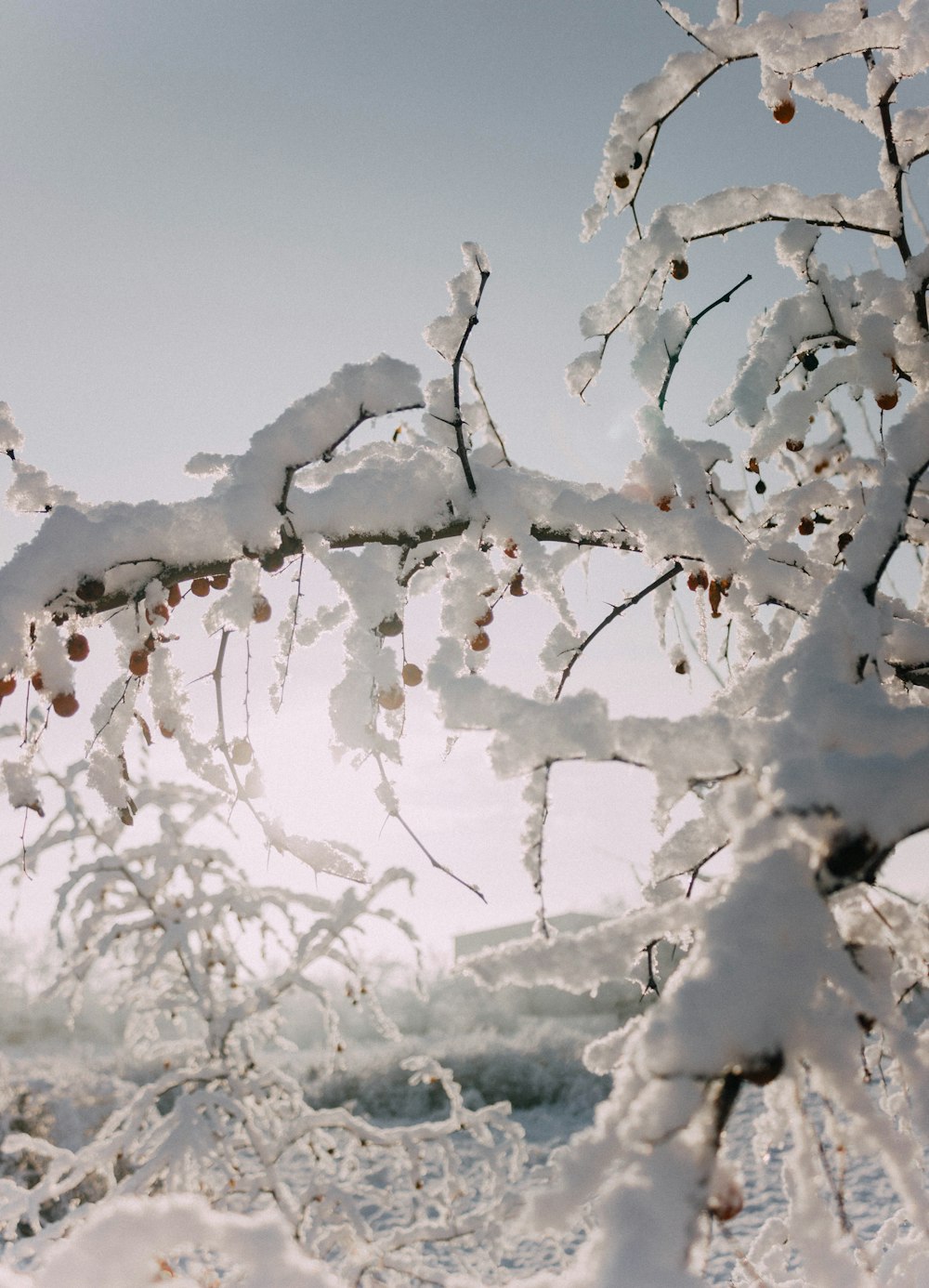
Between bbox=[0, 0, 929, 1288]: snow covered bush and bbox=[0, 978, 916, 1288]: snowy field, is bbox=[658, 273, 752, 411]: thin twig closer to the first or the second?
bbox=[0, 0, 929, 1288]: snow covered bush

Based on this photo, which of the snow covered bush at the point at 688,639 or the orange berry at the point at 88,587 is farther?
the orange berry at the point at 88,587

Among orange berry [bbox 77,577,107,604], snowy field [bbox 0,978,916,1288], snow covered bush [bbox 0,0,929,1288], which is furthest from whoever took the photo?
snowy field [bbox 0,978,916,1288]

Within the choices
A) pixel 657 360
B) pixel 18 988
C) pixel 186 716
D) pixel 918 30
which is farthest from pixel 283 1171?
pixel 18 988

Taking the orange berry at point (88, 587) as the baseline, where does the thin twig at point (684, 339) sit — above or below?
above

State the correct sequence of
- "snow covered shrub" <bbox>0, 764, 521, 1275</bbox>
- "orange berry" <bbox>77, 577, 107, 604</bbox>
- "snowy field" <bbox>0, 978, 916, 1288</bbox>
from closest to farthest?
"orange berry" <bbox>77, 577, 107, 604</bbox> < "snow covered shrub" <bbox>0, 764, 521, 1275</bbox> < "snowy field" <bbox>0, 978, 916, 1288</bbox>

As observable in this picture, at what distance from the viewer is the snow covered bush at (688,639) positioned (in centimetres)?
78

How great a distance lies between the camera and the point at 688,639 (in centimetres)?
281

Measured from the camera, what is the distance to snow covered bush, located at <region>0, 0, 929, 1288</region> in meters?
0.78

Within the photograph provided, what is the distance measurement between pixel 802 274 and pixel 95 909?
4538 mm

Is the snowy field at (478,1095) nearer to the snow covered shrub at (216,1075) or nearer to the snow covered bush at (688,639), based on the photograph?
the snow covered shrub at (216,1075)

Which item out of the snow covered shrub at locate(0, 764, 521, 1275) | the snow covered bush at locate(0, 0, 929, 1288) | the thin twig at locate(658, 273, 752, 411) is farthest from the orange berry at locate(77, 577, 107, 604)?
the snow covered shrub at locate(0, 764, 521, 1275)

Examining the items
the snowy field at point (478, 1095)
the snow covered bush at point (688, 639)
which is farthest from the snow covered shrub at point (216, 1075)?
the snow covered bush at point (688, 639)

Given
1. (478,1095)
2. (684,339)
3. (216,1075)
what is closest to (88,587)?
(684,339)

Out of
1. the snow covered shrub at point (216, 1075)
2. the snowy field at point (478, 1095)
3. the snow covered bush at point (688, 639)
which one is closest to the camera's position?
the snow covered bush at point (688, 639)
